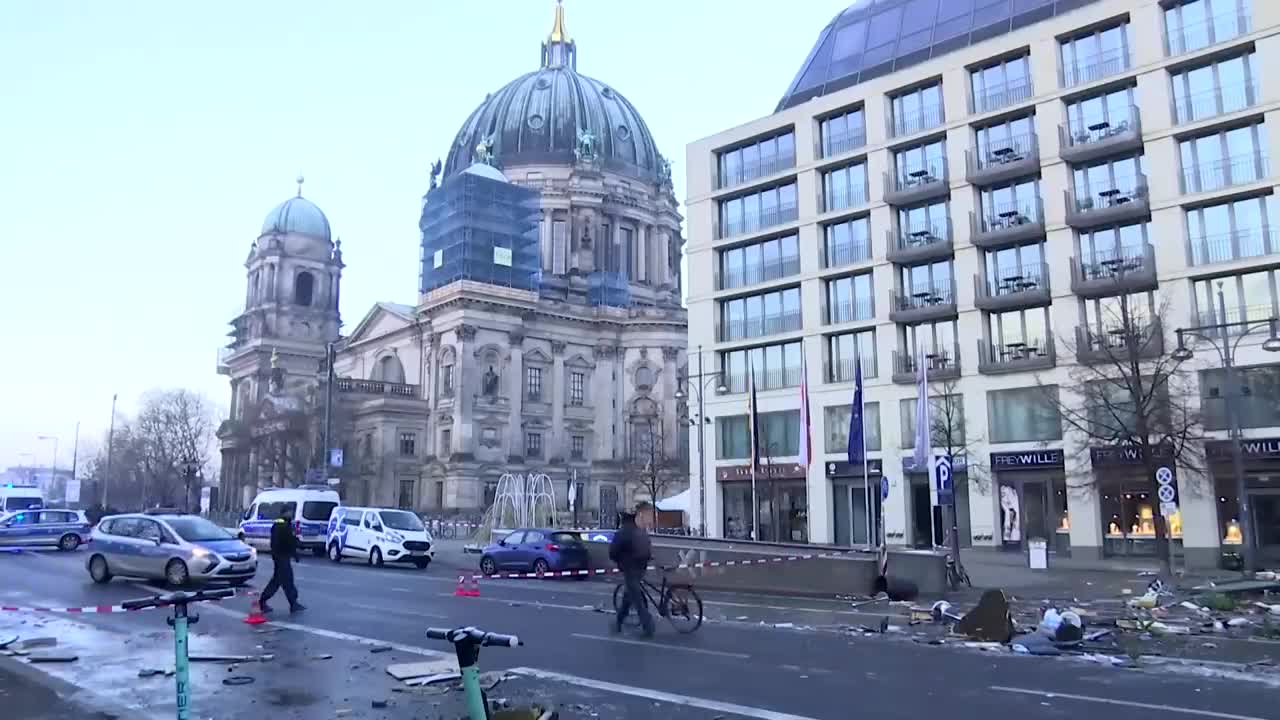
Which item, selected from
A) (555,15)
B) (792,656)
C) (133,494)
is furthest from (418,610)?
(133,494)

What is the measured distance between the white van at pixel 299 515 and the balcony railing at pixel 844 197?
81.2 ft

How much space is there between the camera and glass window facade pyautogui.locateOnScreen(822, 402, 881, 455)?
145 ft

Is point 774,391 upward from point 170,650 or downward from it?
upward

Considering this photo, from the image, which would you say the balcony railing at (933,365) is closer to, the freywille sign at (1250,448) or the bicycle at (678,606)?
the freywille sign at (1250,448)

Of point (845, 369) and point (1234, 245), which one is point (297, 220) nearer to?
point (845, 369)

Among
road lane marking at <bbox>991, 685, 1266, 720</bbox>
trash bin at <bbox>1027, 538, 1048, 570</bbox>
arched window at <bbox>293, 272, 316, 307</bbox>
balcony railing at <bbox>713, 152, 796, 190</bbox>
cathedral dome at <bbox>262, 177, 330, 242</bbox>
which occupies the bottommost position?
road lane marking at <bbox>991, 685, 1266, 720</bbox>

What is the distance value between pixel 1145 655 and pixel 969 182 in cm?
3153

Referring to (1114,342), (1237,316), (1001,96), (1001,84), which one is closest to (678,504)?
(1114,342)

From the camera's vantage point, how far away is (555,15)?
119 m

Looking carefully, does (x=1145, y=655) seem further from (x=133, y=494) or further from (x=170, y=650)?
(x=133, y=494)

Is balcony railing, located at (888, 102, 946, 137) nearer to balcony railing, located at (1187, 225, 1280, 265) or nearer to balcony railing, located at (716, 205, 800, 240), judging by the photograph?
balcony railing, located at (716, 205, 800, 240)

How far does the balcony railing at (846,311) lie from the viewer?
44781 millimetres

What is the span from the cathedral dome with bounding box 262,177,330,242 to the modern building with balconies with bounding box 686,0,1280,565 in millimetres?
54091

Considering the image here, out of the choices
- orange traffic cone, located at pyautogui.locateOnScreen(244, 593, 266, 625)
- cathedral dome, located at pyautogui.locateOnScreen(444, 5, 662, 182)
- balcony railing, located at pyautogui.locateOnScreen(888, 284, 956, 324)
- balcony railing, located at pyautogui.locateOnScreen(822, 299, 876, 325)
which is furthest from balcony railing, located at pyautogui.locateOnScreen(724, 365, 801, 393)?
cathedral dome, located at pyautogui.locateOnScreen(444, 5, 662, 182)
